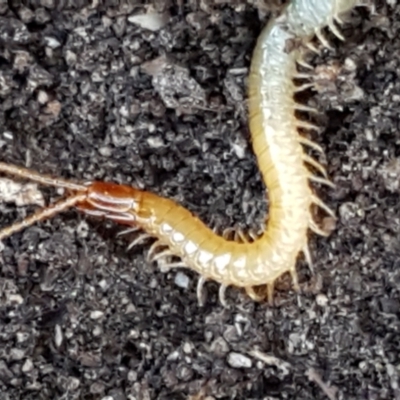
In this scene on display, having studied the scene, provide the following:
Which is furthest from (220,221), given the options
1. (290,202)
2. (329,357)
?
(329,357)

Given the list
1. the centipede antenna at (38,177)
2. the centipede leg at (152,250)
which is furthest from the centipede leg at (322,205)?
the centipede antenna at (38,177)

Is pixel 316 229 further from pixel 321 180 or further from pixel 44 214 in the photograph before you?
pixel 44 214

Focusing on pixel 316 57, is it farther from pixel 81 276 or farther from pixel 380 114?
pixel 81 276

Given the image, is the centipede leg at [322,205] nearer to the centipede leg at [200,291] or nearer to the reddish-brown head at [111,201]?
the centipede leg at [200,291]

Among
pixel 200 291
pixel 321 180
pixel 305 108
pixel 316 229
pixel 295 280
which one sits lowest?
pixel 200 291

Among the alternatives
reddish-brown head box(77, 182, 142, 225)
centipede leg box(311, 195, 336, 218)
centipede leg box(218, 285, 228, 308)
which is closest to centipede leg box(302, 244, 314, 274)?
centipede leg box(311, 195, 336, 218)

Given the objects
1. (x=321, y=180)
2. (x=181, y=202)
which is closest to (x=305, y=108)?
(x=321, y=180)
